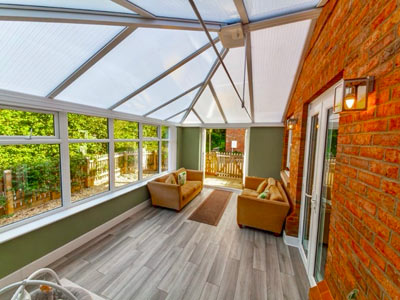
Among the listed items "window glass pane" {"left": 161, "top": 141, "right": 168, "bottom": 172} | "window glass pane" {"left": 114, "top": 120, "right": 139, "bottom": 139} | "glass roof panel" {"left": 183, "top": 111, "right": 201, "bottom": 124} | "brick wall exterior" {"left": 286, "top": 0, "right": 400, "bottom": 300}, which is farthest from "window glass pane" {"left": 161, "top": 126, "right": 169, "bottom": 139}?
"brick wall exterior" {"left": 286, "top": 0, "right": 400, "bottom": 300}

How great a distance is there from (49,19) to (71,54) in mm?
428

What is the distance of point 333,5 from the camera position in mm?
1410

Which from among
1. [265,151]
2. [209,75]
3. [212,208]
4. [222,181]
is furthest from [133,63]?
[222,181]

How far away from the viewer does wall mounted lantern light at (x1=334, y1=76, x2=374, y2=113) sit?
2.87 feet

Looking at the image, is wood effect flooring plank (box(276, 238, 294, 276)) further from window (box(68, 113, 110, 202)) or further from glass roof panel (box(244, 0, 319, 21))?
window (box(68, 113, 110, 202))

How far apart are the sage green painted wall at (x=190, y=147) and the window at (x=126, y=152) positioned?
2.03 metres

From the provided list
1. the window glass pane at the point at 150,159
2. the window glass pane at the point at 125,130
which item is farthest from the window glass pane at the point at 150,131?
the window glass pane at the point at 125,130

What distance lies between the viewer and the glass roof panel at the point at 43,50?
134 centimetres

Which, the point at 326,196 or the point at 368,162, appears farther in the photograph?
the point at 326,196

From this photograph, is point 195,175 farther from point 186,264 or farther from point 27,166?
point 27,166

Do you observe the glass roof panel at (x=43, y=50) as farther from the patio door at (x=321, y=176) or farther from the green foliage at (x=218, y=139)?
the green foliage at (x=218, y=139)

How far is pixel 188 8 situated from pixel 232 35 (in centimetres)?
58

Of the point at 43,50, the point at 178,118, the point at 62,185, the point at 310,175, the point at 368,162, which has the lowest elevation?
the point at 62,185

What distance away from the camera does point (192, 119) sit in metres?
5.37
